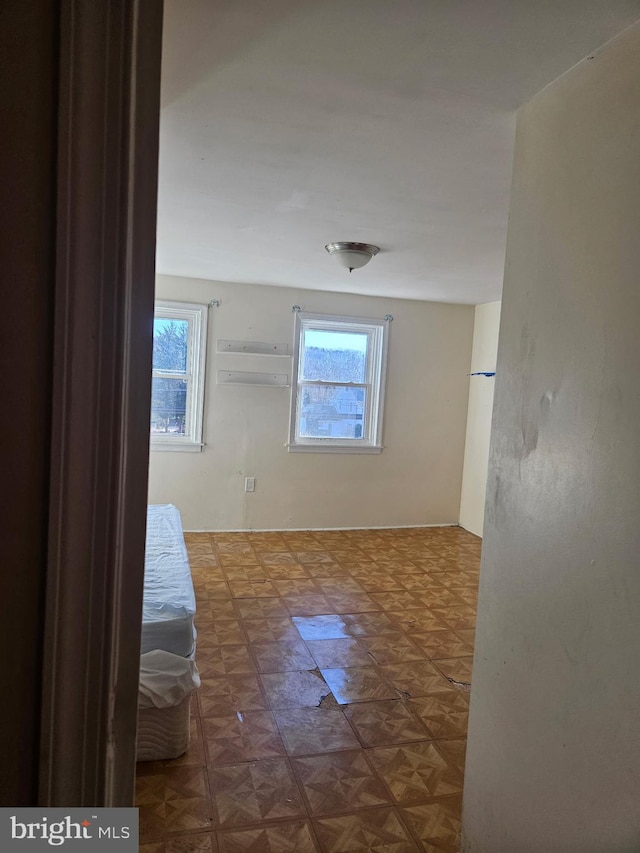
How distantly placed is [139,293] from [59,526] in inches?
11.0

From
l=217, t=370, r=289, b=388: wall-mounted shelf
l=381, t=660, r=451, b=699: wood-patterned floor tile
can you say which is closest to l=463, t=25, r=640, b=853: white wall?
l=381, t=660, r=451, b=699: wood-patterned floor tile

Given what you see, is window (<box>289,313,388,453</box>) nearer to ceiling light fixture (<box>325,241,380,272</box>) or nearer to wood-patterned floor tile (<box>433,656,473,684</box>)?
ceiling light fixture (<box>325,241,380,272</box>)

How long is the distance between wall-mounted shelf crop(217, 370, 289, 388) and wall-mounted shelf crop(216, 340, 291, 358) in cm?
18

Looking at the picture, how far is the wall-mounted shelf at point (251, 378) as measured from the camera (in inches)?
190

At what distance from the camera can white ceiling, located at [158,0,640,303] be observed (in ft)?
3.68

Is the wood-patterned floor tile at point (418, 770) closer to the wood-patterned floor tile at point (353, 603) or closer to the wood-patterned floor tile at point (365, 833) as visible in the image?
the wood-patterned floor tile at point (365, 833)

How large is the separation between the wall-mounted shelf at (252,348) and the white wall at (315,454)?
52mm

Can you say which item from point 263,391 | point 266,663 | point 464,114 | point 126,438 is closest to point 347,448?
point 263,391

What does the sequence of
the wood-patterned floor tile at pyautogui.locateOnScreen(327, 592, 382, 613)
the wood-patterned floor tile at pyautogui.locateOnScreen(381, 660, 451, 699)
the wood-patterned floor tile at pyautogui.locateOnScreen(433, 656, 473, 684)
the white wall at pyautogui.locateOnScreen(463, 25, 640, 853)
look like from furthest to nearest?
the wood-patterned floor tile at pyautogui.locateOnScreen(327, 592, 382, 613), the wood-patterned floor tile at pyautogui.locateOnScreen(433, 656, 473, 684), the wood-patterned floor tile at pyautogui.locateOnScreen(381, 660, 451, 699), the white wall at pyautogui.locateOnScreen(463, 25, 640, 853)

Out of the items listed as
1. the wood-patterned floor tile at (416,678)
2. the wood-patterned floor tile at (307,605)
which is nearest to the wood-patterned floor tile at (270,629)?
the wood-patterned floor tile at (307,605)

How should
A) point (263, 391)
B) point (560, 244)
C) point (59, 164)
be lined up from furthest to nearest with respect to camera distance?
1. point (263, 391)
2. point (560, 244)
3. point (59, 164)

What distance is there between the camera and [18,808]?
0.65 meters

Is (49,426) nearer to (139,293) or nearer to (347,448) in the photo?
(139,293)

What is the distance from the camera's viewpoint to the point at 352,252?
308cm
